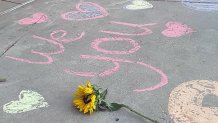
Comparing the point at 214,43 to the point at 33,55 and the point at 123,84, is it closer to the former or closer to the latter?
the point at 123,84

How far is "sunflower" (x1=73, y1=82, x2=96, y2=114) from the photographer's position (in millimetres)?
2934

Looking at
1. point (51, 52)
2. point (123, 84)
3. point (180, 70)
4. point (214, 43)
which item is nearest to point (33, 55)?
point (51, 52)

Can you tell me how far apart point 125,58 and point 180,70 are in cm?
63

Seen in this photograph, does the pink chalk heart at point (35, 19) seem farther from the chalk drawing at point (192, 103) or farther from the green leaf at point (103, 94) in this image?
the chalk drawing at point (192, 103)

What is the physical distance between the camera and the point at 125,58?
156 inches

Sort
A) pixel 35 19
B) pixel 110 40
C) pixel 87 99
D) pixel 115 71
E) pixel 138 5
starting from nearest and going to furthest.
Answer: pixel 87 99 → pixel 115 71 → pixel 110 40 → pixel 35 19 → pixel 138 5

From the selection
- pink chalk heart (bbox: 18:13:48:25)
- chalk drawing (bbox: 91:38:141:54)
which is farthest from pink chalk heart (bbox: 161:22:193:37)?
pink chalk heart (bbox: 18:13:48:25)

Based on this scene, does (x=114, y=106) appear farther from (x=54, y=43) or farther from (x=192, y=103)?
(x=54, y=43)

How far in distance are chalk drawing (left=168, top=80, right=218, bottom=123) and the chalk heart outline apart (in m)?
Answer: 1.12

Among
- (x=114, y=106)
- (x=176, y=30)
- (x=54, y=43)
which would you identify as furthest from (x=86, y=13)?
(x=114, y=106)

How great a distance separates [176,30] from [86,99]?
207cm

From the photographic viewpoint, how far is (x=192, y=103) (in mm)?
3082

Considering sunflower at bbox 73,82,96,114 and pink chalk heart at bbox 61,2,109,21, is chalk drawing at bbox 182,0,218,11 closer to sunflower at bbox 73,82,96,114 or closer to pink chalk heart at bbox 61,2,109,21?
pink chalk heart at bbox 61,2,109,21

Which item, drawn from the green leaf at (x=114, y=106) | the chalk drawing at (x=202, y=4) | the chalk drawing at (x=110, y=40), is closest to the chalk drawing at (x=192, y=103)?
the green leaf at (x=114, y=106)
